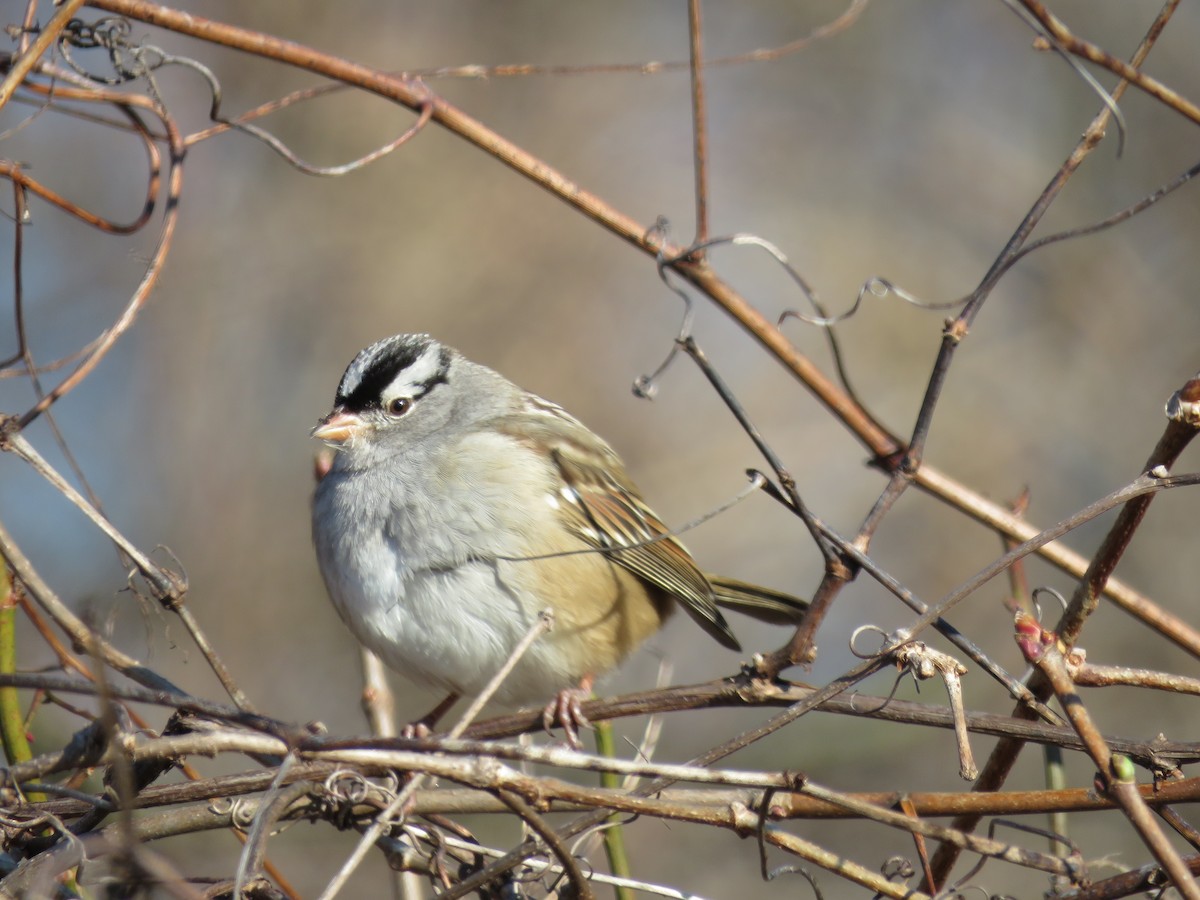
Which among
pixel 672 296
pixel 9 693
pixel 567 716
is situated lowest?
pixel 9 693

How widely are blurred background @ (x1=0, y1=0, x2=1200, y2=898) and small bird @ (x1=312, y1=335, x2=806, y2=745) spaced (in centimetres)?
187

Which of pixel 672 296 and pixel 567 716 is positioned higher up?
pixel 672 296

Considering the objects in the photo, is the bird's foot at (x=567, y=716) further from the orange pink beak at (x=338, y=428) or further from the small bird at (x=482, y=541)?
the orange pink beak at (x=338, y=428)

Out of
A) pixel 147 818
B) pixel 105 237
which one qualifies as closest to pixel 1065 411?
pixel 105 237

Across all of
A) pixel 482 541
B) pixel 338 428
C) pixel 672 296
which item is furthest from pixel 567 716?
pixel 672 296

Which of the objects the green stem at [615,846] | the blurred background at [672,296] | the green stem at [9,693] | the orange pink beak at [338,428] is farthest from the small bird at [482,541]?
the blurred background at [672,296]

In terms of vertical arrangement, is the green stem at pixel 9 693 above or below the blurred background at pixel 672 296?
below

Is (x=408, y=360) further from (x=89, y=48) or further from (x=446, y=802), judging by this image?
(x=446, y=802)

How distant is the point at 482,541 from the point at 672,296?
3.97 m

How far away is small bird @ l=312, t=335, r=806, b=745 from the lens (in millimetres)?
2783

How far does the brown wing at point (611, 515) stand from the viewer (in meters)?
3.08

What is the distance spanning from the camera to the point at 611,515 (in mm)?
3211

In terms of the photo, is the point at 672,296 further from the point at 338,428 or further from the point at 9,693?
the point at 9,693

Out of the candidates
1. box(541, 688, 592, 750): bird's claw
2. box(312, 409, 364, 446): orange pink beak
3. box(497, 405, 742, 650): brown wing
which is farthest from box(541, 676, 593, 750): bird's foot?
box(312, 409, 364, 446): orange pink beak
